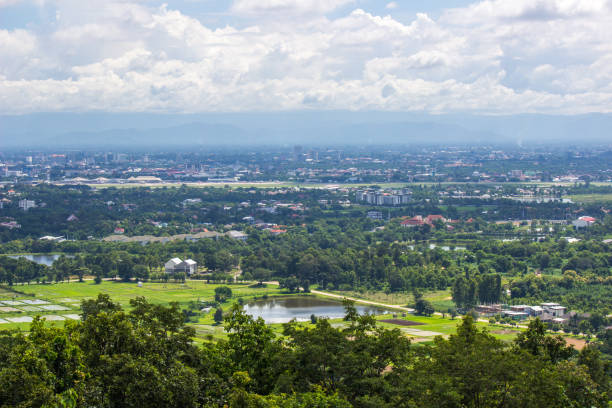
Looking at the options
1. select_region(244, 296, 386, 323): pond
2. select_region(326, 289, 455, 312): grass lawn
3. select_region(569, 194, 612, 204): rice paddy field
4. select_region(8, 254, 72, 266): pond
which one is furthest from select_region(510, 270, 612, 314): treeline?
select_region(569, 194, 612, 204): rice paddy field

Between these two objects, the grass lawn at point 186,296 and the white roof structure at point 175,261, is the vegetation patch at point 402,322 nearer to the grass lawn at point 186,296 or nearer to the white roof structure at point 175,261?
the grass lawn at point 186,296

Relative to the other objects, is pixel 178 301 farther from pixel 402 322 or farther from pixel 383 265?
pixel 383 265

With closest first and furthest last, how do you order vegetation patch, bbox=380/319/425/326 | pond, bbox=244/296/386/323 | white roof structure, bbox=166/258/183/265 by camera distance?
vegetation patch, bbox=380/319/425/326
pond, bbox=244/296/386/323
white roof structure, bbox=166/258/183/265

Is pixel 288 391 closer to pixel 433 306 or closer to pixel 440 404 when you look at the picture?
pixel 440 404

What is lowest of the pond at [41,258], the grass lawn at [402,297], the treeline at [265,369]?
the pond at [41,258]

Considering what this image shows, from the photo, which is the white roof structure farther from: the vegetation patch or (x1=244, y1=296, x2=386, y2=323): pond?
the vegetation patch

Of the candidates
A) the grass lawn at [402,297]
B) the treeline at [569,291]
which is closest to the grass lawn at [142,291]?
the grass lawn at [402,297]

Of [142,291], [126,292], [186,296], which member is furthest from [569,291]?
[126,292]
